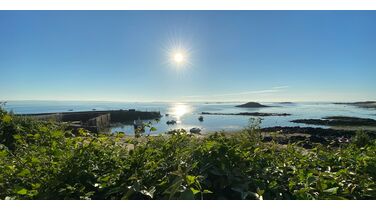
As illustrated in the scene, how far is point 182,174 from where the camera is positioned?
1437 mm

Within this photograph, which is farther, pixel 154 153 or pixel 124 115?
pixel 124 115

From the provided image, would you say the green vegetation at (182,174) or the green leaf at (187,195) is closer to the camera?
the green leaf at (187,195)

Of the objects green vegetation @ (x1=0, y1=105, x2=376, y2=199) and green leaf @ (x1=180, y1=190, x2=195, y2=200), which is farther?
green vegetation @ (x1=0, y1=105, x2=376, y2=199)

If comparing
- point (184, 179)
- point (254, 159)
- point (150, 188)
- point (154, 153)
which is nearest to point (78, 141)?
point (154, 153)

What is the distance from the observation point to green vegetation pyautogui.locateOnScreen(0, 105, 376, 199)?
4.89 feet

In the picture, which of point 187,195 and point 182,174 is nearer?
point 187,195

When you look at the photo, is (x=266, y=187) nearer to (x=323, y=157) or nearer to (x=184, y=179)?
(x=184, y=179)

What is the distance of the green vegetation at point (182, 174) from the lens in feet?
4.89

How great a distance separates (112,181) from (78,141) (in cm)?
85
